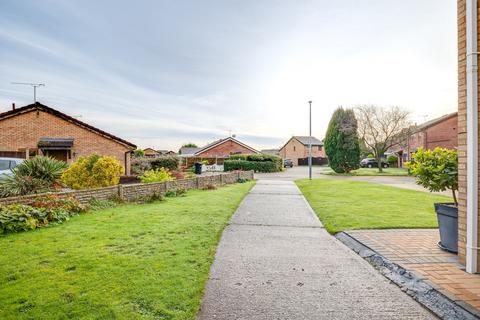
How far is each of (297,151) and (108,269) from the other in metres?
61.8

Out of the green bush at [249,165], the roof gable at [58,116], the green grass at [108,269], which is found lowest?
the green grass at [108,269]

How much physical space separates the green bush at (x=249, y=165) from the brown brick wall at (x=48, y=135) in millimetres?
14155

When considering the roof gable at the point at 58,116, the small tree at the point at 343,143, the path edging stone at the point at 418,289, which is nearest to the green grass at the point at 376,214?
the path edging stone at the point at 418,289

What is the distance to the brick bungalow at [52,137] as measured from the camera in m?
19.4

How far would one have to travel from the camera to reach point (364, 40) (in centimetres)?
1083

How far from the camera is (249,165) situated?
34375 millimetres

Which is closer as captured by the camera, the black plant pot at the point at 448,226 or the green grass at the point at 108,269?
the green grass at the point at 108,269

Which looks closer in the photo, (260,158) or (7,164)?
(7,164)

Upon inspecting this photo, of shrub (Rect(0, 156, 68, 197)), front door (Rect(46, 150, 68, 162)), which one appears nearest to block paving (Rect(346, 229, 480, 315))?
shrub (Rect(0, 156, 68, 197))

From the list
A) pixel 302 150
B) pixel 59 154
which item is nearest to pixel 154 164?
pixel 59 154

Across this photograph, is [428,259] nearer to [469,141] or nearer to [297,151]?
[469,141]

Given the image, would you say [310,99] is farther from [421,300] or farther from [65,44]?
[421,300]

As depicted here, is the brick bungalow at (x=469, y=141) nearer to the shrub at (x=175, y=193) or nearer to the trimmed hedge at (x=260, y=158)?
the shrub at (x=175, y=193)

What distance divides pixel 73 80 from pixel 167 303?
15.4 metres
